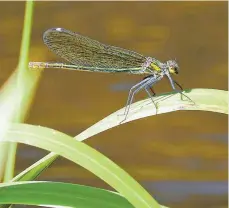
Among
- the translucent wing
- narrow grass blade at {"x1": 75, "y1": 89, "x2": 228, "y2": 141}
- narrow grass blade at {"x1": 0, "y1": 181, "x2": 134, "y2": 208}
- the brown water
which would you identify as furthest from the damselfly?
the brown water

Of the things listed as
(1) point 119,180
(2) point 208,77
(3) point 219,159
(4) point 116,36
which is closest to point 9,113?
(1) point 119,180

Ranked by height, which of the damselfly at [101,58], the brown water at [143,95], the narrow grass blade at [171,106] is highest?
the brown water at [143,95]

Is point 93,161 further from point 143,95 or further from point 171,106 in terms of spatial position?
point 143,95

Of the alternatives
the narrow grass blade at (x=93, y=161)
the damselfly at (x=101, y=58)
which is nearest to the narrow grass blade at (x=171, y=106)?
the narrow grass blade at (x=93, y=161)

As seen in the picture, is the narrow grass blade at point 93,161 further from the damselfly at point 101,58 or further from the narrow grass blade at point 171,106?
the damselfly at point 101,58

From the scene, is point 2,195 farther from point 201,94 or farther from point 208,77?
point 208,77

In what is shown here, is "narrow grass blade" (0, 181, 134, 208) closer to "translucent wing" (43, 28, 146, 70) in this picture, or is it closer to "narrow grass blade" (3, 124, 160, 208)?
"narrow grass blade" (3, 124, 160, 208)

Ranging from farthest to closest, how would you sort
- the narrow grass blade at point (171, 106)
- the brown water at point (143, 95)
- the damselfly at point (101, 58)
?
the brown water at point (143, 95)
the damselfly at point (101, 58)
the narrow grass blade at point (171, 106)
